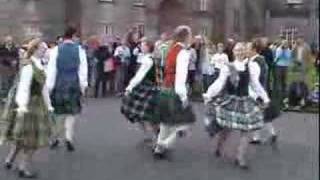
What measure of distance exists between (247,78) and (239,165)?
988mm

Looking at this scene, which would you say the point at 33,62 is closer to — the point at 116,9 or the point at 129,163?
the point at 129,163

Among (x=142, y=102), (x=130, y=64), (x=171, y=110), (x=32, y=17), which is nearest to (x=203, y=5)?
(x=32, y=17)

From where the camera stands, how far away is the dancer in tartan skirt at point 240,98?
9047mm

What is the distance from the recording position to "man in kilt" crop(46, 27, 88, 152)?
32.6 ft

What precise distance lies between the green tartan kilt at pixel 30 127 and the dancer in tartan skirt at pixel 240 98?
6.74 ft

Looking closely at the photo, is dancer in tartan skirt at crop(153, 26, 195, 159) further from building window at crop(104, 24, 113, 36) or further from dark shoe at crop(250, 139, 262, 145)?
building window at crop(104, 24, 113, 36)

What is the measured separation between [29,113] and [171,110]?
6.63ft

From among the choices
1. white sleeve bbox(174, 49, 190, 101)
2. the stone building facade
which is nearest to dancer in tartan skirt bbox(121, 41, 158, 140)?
white sleeve bbox(174, 49, 190, 101)

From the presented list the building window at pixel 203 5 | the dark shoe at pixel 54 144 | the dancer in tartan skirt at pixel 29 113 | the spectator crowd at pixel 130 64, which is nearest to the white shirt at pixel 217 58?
the spectator crowd at pixel 130 64

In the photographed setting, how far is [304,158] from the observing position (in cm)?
999

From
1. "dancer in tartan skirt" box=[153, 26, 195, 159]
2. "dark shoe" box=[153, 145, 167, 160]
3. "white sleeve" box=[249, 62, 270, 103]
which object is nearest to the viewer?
"white sleeve" box=[249, 62, 270, 103]

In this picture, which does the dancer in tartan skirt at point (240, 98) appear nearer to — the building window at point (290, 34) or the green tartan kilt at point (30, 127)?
the green tartan kilt at point (30, 127)

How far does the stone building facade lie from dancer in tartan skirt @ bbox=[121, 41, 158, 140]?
82.6 feet

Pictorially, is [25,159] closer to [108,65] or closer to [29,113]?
[29,113]
